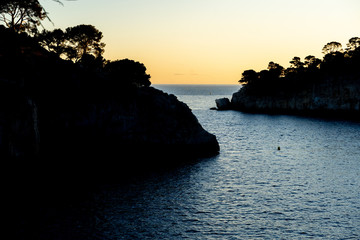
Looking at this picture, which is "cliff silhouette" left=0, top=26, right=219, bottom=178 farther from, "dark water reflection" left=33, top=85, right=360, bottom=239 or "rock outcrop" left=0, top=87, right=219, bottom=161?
"dark water reflection" left=33, top=85, right=360, bottom=239

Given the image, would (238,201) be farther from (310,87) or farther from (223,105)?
(223,105)

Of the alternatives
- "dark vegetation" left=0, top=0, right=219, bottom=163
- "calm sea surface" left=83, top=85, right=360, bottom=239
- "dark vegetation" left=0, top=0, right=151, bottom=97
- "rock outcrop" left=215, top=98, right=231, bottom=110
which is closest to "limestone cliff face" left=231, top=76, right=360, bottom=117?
"rock outcrop" left=215, top=98, right=231, bottom=110

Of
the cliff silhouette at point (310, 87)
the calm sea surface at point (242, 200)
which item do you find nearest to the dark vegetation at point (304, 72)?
the cliff silhouette at point (310, 87)

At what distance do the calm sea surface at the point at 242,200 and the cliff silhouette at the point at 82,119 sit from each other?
800 cm

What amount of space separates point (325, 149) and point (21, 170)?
5417 centimetres

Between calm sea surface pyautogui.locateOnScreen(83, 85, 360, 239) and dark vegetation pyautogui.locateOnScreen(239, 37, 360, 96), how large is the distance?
85.9 meters

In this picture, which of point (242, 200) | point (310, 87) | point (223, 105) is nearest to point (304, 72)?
point (310, 87)

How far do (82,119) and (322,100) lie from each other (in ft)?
355

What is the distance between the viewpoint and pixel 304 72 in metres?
152

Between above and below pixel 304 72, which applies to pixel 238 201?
below

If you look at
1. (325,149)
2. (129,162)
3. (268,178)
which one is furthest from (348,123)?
(129,162)

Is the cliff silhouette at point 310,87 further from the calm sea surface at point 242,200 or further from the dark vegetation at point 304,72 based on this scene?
the calm sea surface at point 242,200

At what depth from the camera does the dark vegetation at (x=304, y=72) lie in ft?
438

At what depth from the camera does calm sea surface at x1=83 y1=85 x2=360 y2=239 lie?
25891 millimetres
